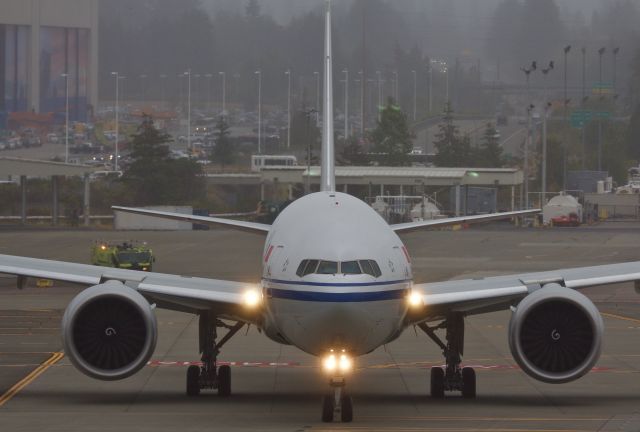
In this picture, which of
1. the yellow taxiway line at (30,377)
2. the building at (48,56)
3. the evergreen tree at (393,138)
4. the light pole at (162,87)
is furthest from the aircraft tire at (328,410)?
the building at (48,56)

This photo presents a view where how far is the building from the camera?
180375mm

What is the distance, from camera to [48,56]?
187 metres

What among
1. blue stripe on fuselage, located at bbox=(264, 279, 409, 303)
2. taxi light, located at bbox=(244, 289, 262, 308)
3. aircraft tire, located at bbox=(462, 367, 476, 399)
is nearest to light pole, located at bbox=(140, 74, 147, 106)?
aircraft tire, located at bbox=(462, 367, 476, 399)

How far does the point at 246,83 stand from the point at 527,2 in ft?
118

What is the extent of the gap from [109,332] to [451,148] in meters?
120

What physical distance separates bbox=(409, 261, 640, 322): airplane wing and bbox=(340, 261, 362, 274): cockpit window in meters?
2.76

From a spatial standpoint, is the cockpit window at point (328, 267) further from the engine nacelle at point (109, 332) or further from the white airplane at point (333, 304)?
the engine nacelle at point (109, 332)

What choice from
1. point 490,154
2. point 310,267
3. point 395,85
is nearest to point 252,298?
point 310,267

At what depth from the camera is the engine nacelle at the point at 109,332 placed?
23.8m

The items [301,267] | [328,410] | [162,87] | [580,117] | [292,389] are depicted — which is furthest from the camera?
[162,87]

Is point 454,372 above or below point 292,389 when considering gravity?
above

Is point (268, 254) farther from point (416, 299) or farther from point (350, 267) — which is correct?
point (350, 267)

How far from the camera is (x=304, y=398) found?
2611 cm

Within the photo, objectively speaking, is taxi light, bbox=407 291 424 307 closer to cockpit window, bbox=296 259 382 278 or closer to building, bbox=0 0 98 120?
cockpit window, bbox=296 259 382 278
